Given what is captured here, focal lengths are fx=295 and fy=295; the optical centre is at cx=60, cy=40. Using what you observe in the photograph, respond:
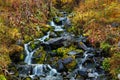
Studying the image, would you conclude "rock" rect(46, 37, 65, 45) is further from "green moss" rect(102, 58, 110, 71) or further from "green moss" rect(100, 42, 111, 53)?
"green moss" rect(102, 58, 110, 71)

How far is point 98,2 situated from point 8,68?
9.48 metres

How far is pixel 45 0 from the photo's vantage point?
22.8 metres

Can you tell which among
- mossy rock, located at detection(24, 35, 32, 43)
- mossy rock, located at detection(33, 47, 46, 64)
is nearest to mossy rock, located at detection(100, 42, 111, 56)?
mossy rock, located at detection(33, 47, 46, 64)

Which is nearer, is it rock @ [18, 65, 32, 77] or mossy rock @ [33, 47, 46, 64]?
rock @ [18, 65, 32, 77]

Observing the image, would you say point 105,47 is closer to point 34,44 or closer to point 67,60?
point 67,60

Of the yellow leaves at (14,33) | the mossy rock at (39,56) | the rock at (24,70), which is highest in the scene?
the yellow leaves at (14,33)

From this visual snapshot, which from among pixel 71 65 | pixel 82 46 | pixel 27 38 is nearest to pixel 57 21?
pixel 27 38

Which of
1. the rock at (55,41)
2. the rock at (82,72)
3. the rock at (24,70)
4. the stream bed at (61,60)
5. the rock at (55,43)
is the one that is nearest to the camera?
the rock at (82,72)

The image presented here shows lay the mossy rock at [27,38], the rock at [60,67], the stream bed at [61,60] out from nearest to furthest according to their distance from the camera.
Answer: the stream bed at [61,60], the rock at [60,67], the mossy rock at [27,38]

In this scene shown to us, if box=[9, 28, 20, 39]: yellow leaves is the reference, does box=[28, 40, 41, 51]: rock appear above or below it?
below

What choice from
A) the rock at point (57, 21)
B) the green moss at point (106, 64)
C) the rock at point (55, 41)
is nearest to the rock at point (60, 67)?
the green moss at point (106, 64)

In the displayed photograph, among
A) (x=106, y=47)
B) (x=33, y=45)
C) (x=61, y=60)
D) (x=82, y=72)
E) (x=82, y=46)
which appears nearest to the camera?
(x=82, y=72)

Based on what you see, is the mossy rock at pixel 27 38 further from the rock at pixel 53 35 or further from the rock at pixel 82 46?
the rock at pixel 82 46

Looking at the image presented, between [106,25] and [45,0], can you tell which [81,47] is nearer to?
[106,25]
